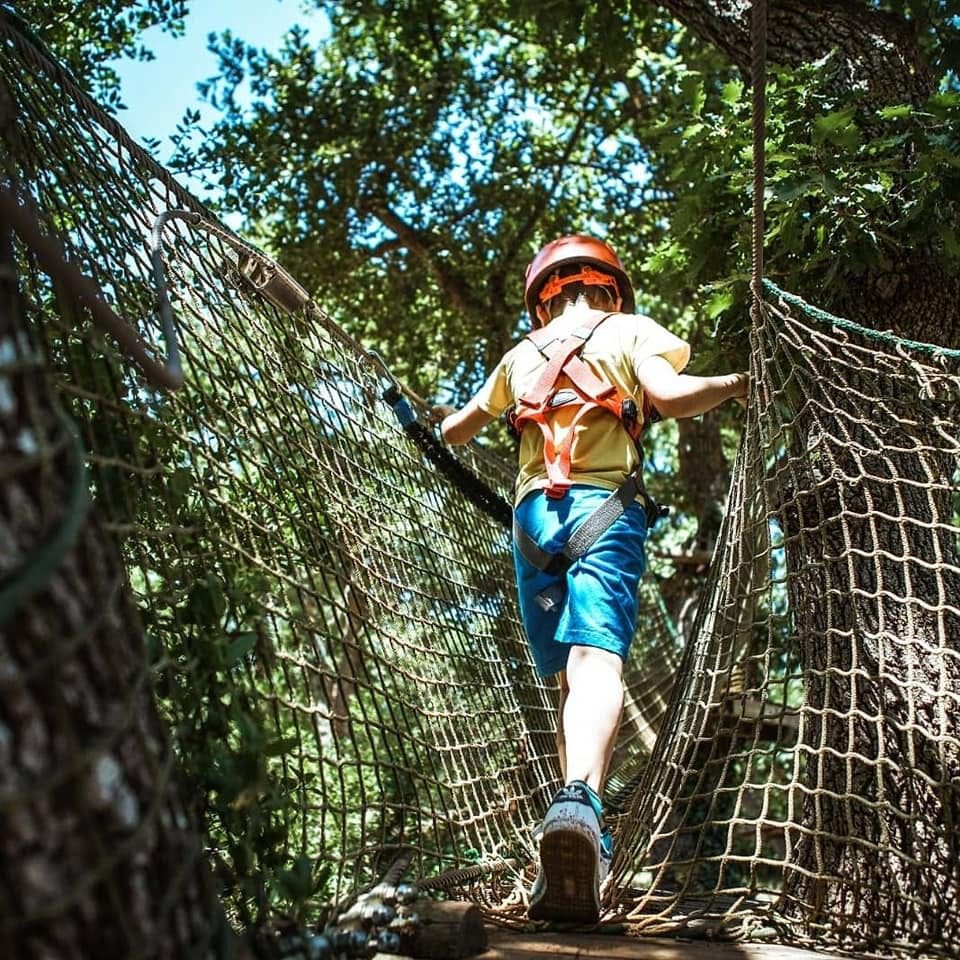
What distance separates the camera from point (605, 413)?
2.04 metres

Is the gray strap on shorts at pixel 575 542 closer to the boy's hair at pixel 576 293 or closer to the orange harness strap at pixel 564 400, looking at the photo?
the orange harness strap at pixel 564 400

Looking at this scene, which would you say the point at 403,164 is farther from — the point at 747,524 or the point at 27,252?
the point at 27,252

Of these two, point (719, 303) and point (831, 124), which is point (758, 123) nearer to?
point (831, 124)

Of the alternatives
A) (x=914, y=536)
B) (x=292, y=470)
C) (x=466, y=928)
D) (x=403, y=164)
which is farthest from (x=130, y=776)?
(x=403, y=164)

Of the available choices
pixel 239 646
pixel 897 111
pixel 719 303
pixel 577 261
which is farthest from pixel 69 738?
pixel 897 111

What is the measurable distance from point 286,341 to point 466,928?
1.36m

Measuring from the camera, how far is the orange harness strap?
79.1 inches

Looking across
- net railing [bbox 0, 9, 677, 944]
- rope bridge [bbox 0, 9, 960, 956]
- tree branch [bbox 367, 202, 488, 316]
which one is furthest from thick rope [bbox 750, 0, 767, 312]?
tree branch [bbox 367, 202, 488, 316]

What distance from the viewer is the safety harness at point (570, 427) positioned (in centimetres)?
193

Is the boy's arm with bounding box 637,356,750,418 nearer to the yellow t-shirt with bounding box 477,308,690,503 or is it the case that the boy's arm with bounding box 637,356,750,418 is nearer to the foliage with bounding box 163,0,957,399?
the yellow t-shirt with bounding box 477,308,690,503

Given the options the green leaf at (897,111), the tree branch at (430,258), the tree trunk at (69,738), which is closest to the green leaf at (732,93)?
the green leaf at (897,111)

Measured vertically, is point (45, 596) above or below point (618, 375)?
below

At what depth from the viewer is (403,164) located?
5.62 metres

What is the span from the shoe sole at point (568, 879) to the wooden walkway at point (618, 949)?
4cm
